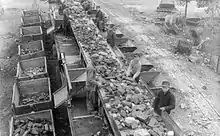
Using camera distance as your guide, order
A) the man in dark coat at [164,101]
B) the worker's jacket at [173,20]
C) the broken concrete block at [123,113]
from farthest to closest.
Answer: the worker's jacket at [173,20] < the man in dark coat at [164,101] < the broken concrete block at [123,113]

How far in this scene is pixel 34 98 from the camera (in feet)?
30.5

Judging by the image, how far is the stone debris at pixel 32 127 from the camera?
7383mm

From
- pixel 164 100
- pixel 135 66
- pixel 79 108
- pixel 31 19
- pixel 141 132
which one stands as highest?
pixel 31 19

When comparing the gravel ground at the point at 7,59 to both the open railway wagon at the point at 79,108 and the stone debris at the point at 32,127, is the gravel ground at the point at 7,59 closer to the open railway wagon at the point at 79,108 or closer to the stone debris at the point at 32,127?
the stone debris at the point at 32,127

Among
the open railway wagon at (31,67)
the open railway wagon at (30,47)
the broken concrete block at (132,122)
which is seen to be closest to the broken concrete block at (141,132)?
the broken concrete block at (132,122)

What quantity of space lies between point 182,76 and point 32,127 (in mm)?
6563

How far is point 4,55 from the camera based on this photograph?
13.5 m

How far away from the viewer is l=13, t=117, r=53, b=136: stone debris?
7.38 metres

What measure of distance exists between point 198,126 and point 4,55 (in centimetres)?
1010

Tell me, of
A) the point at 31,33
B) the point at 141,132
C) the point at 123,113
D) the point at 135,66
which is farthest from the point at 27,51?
the point at 141,132

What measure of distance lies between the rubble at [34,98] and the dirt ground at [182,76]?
14.9 ft

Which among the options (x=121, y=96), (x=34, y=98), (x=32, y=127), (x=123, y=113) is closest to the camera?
(x=123, y=113)

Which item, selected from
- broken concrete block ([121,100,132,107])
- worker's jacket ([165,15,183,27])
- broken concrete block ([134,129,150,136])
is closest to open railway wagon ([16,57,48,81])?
broken concrete block ([121,100,132,107])

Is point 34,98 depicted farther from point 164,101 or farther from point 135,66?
point 164,101
